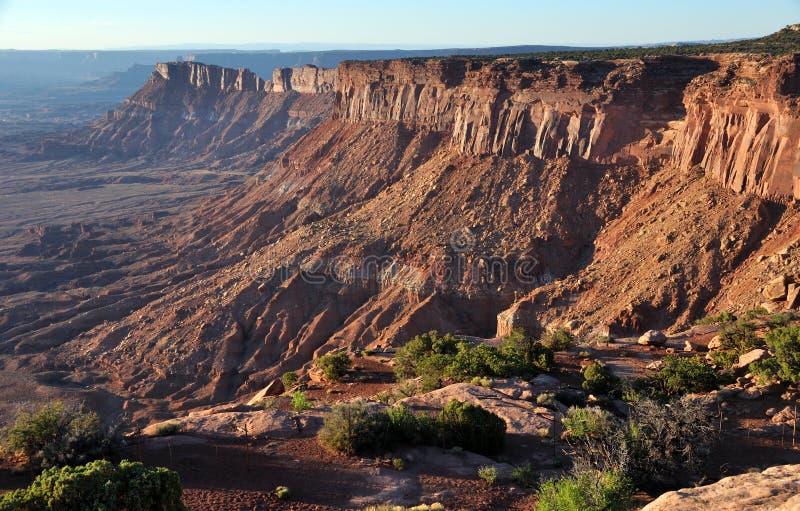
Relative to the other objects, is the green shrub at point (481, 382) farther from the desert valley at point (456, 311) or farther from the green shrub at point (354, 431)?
the green shrub at point (354, 431)

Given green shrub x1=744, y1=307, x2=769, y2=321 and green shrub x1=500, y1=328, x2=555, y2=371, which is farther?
green shrub x1=744, y1=307, x2=769, y2=321

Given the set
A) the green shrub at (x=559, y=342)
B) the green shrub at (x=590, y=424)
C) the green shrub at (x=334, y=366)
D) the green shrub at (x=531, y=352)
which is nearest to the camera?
the green shrub at (x=590, y=424)

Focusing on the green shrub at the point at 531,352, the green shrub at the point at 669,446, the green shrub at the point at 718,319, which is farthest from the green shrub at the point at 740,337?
the green shrub at the point at 669,446

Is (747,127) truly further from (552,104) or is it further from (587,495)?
(587,495)

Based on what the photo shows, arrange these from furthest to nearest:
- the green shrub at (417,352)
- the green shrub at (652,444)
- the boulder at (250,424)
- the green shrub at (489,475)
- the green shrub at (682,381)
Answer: the green shrub at (417,352) → the green shrub at (682,381) → the boulder at (250,424) → the green shrub at (489,475) → the green shrub at (652,444)

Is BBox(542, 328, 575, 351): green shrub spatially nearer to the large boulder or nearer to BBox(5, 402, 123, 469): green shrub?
the large boulder

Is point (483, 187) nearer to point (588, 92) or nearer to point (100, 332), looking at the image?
point (588, 92)

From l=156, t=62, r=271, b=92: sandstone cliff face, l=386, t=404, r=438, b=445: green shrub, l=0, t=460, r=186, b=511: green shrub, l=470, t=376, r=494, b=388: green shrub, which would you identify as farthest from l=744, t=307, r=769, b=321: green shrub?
l=156, t=62, r=271, b=92: sandstone cliff face

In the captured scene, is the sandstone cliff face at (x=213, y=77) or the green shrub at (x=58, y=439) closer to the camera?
the green shrub at (x=58, y=439)
